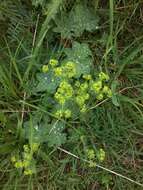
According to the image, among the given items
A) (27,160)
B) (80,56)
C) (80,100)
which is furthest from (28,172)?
(80,56)

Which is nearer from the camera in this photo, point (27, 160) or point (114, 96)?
point (27, 160)

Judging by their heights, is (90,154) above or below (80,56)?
below

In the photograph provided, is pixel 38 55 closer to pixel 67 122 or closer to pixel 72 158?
pixel 67 122

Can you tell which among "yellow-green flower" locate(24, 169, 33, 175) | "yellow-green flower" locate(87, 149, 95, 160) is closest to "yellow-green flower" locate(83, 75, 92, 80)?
"yellow-green flower" locate(87, 149, 95, 160)

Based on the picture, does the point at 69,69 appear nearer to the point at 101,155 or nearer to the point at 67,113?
the point at 67,113

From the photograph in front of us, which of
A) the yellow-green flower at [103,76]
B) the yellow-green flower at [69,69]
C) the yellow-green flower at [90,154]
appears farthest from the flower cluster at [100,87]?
the yellow-green flower at [90,154]

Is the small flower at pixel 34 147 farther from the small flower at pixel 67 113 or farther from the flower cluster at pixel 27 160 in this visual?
→ the small flower at pixel 67 113

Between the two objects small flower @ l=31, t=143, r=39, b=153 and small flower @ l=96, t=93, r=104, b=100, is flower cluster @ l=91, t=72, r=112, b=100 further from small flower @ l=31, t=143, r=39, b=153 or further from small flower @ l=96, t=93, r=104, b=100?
small flower @ l=31, t=143, r=39, b=153
